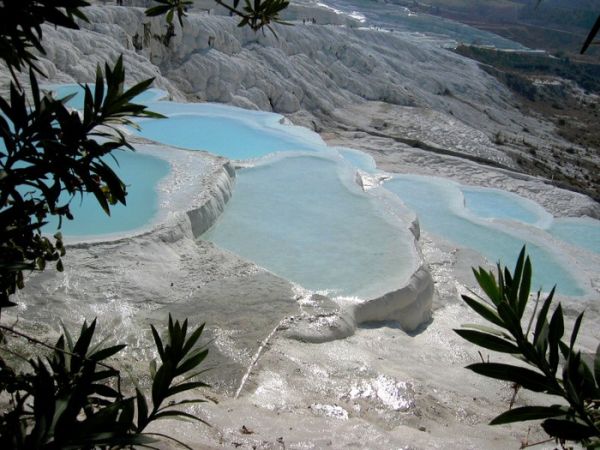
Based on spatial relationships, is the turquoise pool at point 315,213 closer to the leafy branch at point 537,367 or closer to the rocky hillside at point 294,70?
the rocky hillside at point 294,70

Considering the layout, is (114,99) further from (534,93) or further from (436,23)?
(436,23)

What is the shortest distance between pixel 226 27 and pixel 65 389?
644 inches

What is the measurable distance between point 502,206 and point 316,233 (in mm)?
5471

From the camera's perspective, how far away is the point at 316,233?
19.1 feet

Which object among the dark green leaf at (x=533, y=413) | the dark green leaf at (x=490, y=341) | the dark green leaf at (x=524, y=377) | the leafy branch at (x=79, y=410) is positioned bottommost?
the leafy branch at (x=79, y=410)

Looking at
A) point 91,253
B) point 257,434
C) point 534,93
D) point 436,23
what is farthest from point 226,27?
point 436,23

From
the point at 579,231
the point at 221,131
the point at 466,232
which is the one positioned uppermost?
the point at 221,131

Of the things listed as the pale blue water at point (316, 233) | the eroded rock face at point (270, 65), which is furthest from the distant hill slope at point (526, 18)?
the pale blue water at point (316, 233)

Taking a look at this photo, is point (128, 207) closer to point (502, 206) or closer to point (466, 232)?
point (466, 232)

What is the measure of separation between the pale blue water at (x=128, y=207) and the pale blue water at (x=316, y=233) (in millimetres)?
664

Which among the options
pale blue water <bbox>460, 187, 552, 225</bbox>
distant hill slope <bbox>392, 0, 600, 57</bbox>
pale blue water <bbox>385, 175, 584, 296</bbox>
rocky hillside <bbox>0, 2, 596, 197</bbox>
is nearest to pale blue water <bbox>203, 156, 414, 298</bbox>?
pale blue water <bbox>385, 175, 584, 296</bbox>

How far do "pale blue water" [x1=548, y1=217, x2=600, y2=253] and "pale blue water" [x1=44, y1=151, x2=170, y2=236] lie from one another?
6.12m

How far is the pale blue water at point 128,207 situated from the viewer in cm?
504

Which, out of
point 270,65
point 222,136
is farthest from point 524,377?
point 270,65
